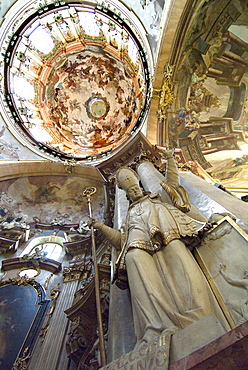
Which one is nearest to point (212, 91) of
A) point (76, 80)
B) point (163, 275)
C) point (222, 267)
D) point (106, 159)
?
point (106, 159)

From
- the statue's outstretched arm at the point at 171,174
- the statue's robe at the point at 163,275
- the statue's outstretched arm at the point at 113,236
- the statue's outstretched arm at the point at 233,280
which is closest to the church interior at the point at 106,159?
the statue's outstretched arm at the point at 233,280

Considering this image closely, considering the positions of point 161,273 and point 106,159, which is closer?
point 161,273

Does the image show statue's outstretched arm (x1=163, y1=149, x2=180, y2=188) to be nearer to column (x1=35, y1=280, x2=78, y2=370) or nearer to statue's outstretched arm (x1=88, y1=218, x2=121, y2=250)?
statue's outstretched arm (x1=88, y1=218, x2=121, y2=250)

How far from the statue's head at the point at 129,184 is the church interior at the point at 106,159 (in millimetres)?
457

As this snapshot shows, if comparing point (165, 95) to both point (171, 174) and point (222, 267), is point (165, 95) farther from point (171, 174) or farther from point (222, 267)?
point (222, 267)

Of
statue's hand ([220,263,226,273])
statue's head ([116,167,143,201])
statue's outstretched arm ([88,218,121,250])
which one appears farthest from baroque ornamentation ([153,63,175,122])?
statue's hand ([220,263,226,273])

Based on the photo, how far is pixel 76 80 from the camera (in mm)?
15602

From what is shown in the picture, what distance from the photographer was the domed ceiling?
11.4 meters

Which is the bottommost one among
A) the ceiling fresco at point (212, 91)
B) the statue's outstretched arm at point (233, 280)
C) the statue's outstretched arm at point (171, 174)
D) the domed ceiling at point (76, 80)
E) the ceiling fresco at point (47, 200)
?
the statue's outstretched arm at point (233, 280)

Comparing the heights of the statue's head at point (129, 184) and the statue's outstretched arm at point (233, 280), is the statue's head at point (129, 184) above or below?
above

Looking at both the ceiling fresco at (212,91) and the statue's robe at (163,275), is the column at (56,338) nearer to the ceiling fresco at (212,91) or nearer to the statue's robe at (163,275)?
the statue's robe at (163,275)

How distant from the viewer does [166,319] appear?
57.9 inches

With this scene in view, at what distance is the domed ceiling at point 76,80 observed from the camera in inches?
449

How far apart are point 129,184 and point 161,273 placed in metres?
1.45
